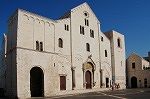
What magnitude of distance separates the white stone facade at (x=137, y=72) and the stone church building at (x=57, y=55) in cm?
828

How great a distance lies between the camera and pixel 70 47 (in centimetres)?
3438

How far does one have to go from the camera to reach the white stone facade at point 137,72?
164ft

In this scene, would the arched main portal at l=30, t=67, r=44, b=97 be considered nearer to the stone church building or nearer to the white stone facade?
the stone church building

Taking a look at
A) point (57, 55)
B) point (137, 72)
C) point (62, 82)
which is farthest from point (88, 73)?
point (137, 72)

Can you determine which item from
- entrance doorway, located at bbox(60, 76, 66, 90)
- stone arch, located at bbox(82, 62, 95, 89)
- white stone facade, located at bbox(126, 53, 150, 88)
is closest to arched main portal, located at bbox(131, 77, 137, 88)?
white stone facade, located at bbox(126, 53, 150, 88)

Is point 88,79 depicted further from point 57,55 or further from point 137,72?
point 137,72

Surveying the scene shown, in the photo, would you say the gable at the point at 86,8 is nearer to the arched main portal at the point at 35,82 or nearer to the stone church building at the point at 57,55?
the stone church building at the point at 57,55

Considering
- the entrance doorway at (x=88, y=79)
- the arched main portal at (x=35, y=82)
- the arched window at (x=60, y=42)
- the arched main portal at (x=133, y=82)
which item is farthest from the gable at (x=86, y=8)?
the arched main portal at (x=133, y=82)

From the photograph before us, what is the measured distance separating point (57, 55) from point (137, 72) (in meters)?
24.5

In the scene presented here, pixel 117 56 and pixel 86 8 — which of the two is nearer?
pixel 86 8

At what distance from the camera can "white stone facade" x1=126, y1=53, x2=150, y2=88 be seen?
50000mm

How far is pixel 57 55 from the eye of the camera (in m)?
31.8

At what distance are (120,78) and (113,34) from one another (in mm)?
8216

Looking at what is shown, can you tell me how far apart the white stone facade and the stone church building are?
8285 mm
